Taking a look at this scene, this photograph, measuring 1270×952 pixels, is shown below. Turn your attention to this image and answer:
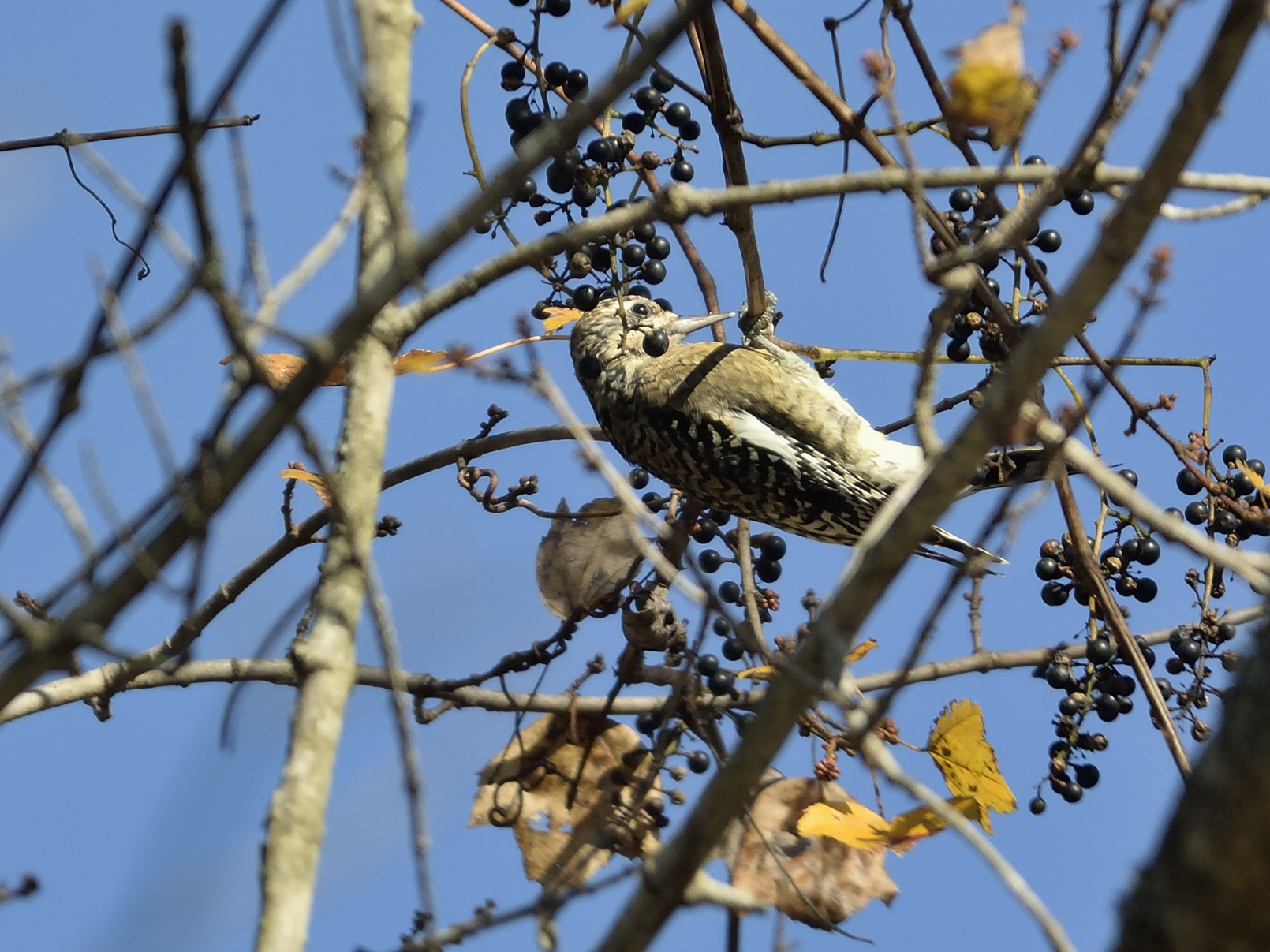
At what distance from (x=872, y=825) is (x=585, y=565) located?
933 millimetres

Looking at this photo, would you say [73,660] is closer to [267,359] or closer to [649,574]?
[267,359]

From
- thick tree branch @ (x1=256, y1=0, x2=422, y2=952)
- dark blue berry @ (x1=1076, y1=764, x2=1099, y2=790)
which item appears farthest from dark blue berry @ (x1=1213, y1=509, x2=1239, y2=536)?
thick tree branch @ (x1=256, y1=0, x2=422, y2=952)

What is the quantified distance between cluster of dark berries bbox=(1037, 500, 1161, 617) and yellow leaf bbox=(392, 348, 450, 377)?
1738 millimetres

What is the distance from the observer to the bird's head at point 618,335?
191 inches

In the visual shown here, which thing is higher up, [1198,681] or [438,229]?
[1198,681]

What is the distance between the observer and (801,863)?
2.88 meters

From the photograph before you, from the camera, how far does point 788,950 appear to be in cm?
233

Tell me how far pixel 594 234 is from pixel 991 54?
27.1 inches

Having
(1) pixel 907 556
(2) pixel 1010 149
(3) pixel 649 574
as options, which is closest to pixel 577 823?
(3) pixel 649 574

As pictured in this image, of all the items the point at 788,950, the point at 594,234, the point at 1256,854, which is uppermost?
the point at 594,234

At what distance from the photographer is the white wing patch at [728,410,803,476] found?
476cm

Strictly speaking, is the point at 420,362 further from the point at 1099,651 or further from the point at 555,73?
the point at 1099,651

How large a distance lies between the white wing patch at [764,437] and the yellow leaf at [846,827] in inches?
79.8

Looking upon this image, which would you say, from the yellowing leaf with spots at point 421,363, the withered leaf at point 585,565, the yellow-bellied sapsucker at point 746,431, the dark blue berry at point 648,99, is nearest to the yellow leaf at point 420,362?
the yellowing leaf with spots at point 421,363
